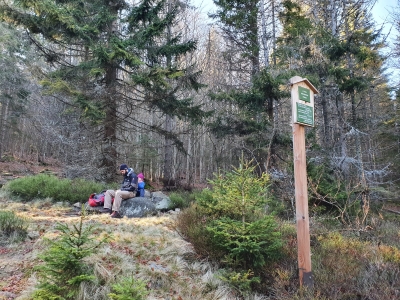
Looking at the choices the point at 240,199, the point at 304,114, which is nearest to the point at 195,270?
the point at 240,199

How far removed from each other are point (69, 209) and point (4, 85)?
14.4 m

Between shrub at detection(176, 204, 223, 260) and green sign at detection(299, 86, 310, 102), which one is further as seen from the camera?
shrub at detection(176, 204, 223, 260)

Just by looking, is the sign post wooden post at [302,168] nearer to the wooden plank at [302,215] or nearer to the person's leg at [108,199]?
the wooden plank at [302,215]

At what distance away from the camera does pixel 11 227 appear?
4.48 m

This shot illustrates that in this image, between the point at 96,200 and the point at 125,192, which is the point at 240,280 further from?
the point at 96,200

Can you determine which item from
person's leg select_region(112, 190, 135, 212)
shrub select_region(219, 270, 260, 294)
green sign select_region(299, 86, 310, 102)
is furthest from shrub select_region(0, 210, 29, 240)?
green sign select_region(299, 86, 310, 102)

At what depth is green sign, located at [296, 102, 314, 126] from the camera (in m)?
3.69

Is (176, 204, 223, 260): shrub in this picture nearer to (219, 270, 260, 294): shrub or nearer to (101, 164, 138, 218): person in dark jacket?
(219, 270, 260, 294): shrub

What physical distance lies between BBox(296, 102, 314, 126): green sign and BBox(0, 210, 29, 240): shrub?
4576 millimetres

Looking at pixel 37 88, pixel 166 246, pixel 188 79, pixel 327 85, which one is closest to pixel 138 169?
pixel 37 88

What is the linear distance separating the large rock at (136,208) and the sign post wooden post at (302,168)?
15.4 feet

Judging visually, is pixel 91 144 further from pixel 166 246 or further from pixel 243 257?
pixel 243 257

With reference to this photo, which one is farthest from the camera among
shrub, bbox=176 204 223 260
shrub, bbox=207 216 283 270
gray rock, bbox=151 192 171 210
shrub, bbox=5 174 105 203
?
shrub, bbox=5 174 105 203

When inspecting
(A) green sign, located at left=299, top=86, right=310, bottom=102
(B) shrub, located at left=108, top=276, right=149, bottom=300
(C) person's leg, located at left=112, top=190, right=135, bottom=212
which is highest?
(A) green sign, located at left=299, top=86, right=310, bottom=102
